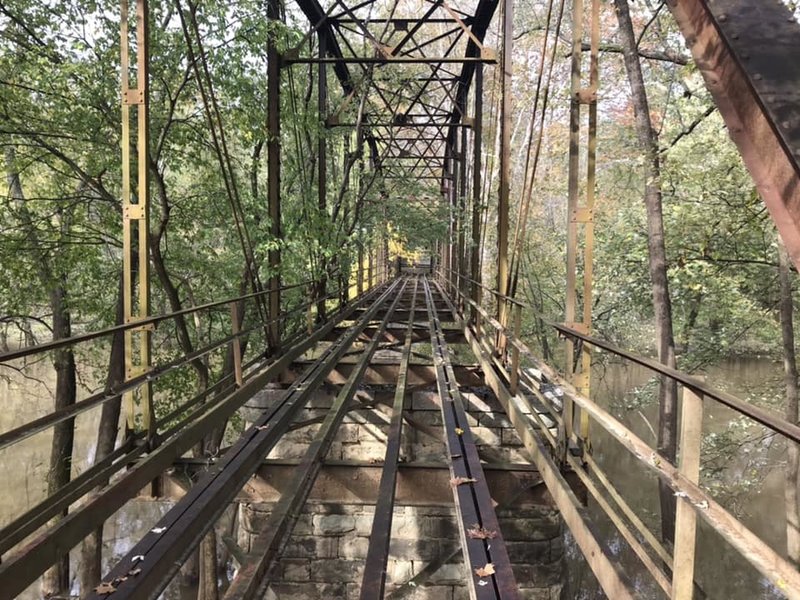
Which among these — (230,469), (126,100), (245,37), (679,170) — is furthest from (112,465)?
(679,170)

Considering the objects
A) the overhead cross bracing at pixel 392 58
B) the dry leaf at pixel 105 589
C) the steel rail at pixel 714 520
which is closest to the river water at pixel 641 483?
the steel rail at pixel 714 520

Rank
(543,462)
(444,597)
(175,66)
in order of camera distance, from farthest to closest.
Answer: (175,66) → (444,597) → (543,462)

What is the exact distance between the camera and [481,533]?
2719 millimetres

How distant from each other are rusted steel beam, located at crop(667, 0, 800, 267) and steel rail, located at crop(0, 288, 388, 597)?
3.00 m

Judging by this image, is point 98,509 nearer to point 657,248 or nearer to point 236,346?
point 236,346

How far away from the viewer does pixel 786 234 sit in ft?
4.64

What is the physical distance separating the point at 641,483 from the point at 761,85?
2036 centimetres

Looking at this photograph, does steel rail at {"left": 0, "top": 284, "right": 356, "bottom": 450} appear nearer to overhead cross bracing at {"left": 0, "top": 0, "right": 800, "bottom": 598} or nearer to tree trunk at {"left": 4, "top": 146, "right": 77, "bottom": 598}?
overhead cross bracing at {"left": 0, "top": 0, "right": 800, "bottom": 598}

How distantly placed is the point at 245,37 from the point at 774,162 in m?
8.75

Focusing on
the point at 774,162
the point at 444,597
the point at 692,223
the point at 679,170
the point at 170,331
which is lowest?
the point at 444,597

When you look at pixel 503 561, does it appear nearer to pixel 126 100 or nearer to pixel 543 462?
pixel 543 462

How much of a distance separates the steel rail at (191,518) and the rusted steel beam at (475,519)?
4.59 ft

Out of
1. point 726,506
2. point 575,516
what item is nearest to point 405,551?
point 575,516


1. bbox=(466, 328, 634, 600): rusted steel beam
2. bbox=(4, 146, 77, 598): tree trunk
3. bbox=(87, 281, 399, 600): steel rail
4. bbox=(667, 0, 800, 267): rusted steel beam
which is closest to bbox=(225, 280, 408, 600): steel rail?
bbox=(87, 281, 399, 600): steel rail
